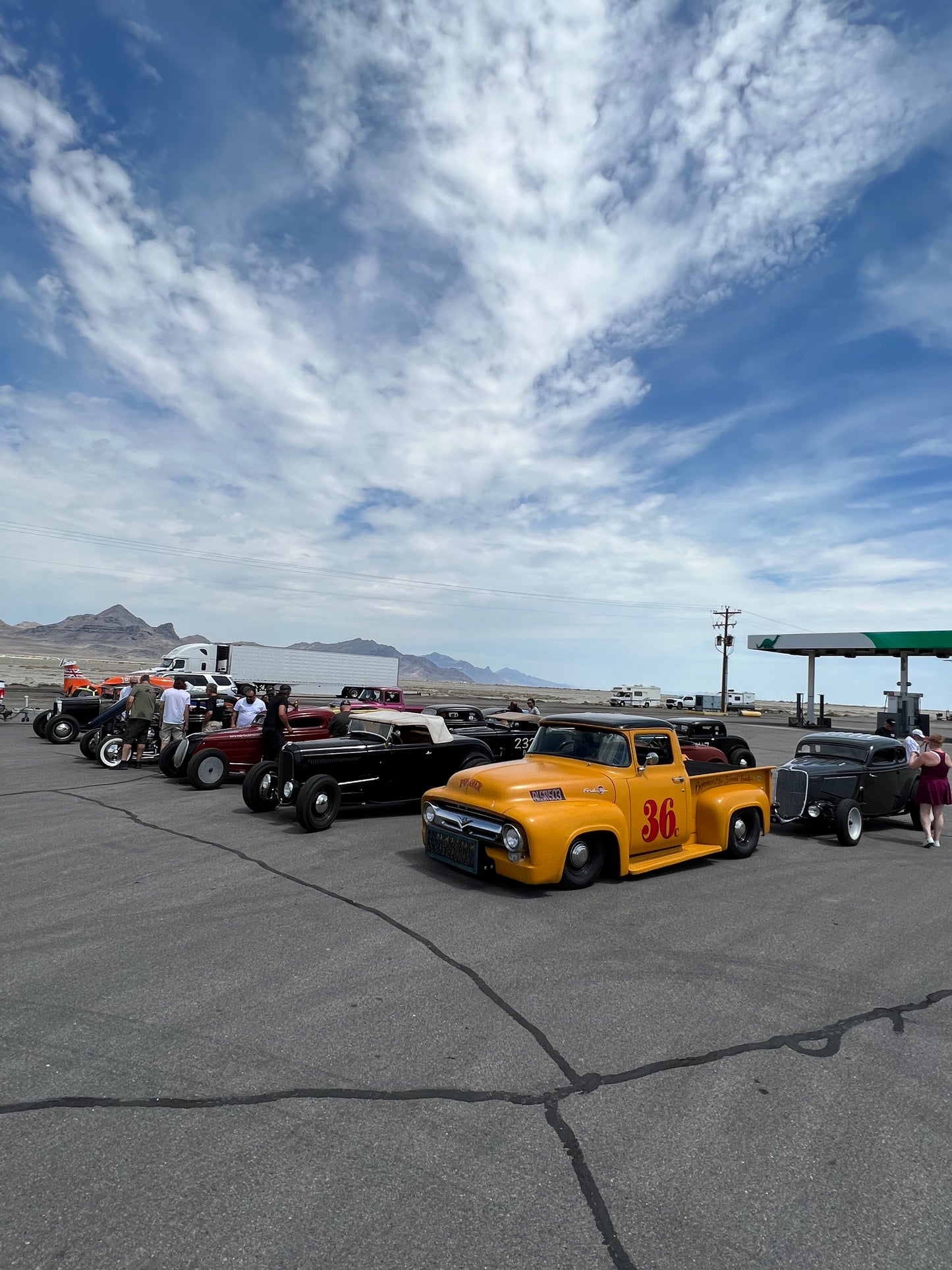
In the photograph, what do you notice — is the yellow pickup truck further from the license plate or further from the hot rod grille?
the hot rod grille

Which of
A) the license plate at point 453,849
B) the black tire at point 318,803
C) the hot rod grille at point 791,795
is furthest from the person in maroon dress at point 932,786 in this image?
the black tire at point 318,803

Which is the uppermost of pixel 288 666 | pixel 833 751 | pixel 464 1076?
pixel 288 666

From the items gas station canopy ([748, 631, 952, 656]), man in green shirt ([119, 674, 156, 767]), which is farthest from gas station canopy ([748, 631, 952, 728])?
man in green shirt ([119, 674, 156, 767])

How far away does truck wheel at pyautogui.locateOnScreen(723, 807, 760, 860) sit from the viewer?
8.59 metres

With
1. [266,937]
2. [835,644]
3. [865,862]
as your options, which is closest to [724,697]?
[835,644]

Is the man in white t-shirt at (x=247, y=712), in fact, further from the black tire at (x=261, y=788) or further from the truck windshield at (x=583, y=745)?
the truck windshield at (x=583, y=745)

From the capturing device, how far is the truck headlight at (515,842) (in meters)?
6.61

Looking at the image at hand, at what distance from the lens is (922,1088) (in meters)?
3.68

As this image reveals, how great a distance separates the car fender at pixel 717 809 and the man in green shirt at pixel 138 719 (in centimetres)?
1084

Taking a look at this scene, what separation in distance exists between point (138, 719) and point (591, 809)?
10.9m

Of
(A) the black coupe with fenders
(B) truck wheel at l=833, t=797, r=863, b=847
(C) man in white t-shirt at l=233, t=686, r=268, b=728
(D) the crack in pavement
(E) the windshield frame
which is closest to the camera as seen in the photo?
(D) the crack in pavement

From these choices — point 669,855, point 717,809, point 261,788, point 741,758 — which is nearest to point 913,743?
point 741,758

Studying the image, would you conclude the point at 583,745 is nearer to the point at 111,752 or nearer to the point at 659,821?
the point at 659,821

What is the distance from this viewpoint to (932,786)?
980 centimetres
